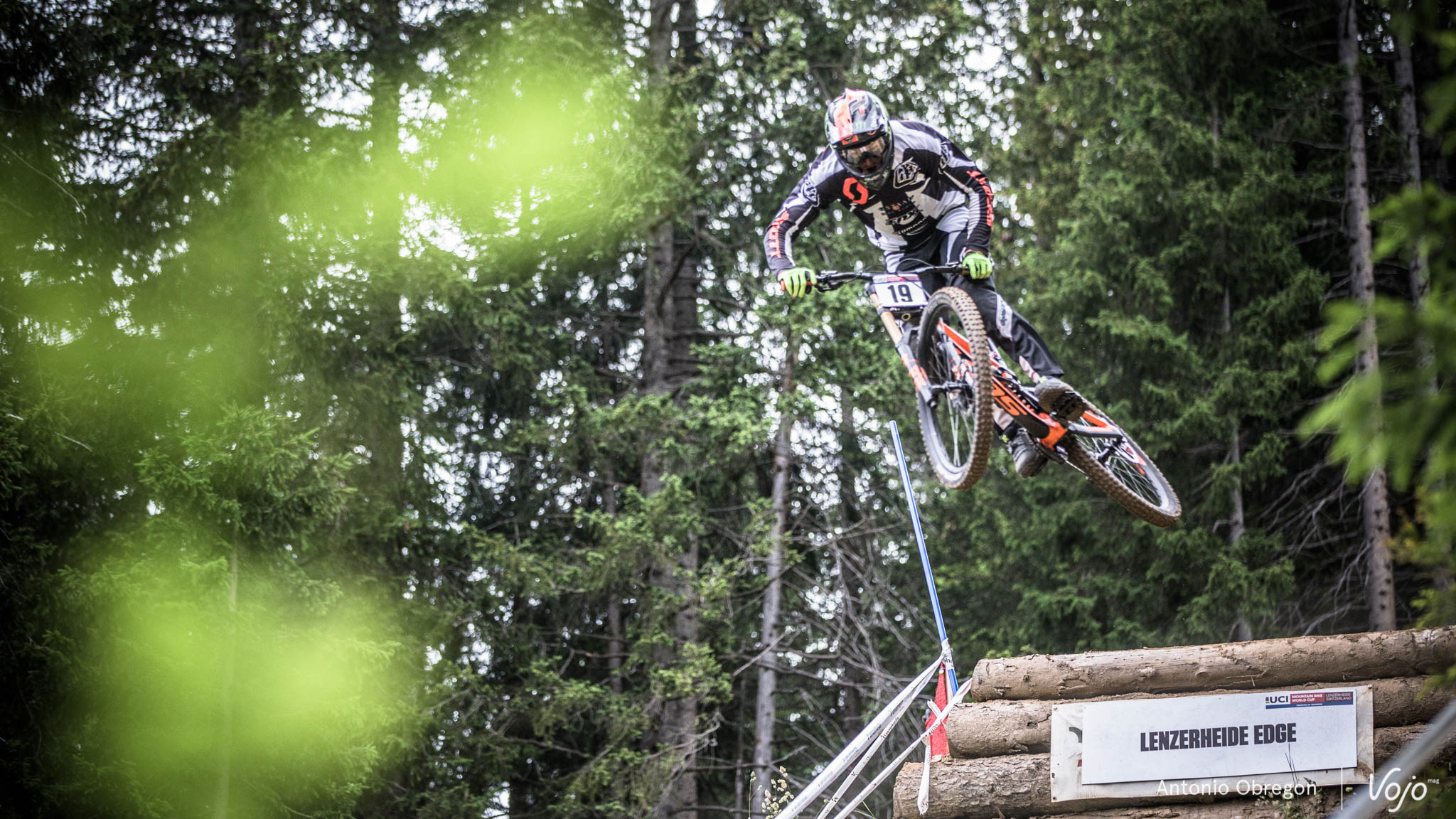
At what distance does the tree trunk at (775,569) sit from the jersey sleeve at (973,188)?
5.21m

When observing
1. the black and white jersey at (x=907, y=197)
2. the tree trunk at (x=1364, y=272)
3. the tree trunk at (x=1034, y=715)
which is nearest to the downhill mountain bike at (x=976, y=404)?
the black and white jersey at (x=907, y=197)

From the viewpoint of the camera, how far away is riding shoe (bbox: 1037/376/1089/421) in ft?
21.8

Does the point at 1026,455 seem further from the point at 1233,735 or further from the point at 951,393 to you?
the point at 1233,735

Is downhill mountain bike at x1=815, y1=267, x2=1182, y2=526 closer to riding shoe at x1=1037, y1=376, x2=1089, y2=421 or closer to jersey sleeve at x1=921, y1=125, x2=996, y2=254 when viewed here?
riding shoe at x1=1037, y1=376, x2=1089, y2=421

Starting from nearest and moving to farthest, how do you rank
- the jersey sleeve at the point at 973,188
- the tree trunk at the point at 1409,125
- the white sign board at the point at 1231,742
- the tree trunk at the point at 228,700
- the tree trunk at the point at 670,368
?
the white sign board at the point at 1231,742, the jersey sleeve at the point at 973,188, the tree trunk at the point at 228,700, the tree trunk at the point at 1409,125, the tree trunk at the point at 670,368

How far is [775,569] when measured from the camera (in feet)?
41.5

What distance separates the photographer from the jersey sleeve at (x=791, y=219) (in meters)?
7.60

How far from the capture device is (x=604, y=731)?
42.7 ft

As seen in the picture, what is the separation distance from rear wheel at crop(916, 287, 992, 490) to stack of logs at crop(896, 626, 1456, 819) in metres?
1.17

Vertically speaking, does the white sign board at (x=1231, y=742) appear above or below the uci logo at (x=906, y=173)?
below

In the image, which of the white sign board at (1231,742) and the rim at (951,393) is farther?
the rim at (951,393)

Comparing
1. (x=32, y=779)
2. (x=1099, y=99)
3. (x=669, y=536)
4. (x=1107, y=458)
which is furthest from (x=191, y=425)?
(x=1099, y=99)

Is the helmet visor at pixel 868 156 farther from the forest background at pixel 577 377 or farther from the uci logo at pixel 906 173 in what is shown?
the forest background at pixel 577 377

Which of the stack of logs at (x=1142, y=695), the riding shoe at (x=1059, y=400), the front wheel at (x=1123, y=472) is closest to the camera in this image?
the stack of logs at (x=1142, y=695)
